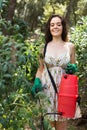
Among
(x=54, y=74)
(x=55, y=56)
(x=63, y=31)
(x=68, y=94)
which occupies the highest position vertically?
(x=63, y=31)

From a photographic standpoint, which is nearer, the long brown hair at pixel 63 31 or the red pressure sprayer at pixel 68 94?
the red pressure sprayer at pixel 68 94

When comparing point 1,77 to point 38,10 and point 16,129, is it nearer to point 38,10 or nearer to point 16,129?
point 16,129

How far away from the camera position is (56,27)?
3.33 meters

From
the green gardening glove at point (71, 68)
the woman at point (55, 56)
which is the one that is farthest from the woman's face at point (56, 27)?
the green gardening glove at point (71, 68)

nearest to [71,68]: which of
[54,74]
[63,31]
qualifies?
[54,74]

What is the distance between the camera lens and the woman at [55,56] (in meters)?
3.37

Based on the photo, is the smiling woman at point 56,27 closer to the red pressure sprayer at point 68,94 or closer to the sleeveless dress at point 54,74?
the sleeveless dress at point 54,74

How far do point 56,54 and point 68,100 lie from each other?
464mm

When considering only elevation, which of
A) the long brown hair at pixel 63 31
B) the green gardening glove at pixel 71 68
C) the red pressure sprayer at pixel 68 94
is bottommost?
the red pressure sprayer at pixel 68 94

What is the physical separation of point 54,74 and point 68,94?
284 millimetres

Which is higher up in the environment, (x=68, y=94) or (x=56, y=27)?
(x=56, y=27)

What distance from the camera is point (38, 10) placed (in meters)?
22.8

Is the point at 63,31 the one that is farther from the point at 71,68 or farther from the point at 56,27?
the point at 71,68

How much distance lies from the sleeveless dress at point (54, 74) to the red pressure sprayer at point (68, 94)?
0.42 ft
